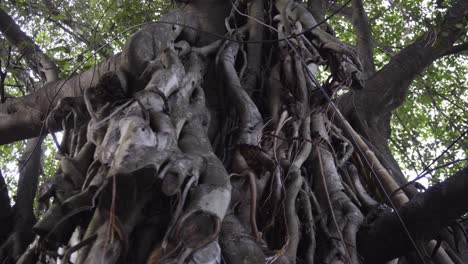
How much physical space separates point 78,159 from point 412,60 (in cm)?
206

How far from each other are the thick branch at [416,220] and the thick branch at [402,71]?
4.94 ft

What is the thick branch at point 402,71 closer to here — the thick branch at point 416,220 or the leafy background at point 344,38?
the leafy background at point 344,38

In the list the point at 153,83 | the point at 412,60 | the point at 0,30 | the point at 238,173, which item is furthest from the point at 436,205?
the point at 0,30

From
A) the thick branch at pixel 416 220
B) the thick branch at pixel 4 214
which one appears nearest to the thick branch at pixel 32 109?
the thick branch at pixel 4 214

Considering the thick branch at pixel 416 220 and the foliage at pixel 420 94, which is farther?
the foliage at pixel 420 94

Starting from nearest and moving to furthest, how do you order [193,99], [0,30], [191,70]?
[193,99] < [191,70] < [0,30]

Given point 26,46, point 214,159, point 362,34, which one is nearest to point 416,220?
point 214,159

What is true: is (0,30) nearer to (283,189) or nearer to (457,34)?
(283,189)

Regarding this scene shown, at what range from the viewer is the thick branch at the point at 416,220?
1253mm

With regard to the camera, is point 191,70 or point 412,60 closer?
point 191,70

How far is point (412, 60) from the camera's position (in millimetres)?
2805

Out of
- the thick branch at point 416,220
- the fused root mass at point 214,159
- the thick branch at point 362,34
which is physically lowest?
the thick branch at point 416,220

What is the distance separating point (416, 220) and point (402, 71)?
1633 mm

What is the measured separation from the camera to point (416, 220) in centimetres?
133
